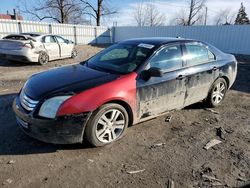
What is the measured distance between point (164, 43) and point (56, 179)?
9.72ft

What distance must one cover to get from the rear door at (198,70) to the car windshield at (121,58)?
0.91 metres

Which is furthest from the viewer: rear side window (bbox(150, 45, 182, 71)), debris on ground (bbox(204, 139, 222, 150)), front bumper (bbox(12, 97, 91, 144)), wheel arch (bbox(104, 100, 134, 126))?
rear side window (bbox(150, 45, 182, 71))

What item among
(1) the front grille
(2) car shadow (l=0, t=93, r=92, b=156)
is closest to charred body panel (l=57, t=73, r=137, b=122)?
(1) the front grille

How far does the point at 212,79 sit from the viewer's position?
17.8 ft

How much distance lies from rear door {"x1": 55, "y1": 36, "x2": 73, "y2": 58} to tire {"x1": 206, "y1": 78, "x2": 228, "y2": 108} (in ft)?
30.4

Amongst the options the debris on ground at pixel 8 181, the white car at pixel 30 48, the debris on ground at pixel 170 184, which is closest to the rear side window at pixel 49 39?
the white car at pixel 30 48

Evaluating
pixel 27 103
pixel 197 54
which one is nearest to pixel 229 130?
pixel 197 54

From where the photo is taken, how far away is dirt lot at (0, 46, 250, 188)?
10.2 feet

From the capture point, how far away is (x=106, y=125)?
12.7ft

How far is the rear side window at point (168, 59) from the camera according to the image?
14.5 ft

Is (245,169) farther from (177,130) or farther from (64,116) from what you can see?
(64,116)

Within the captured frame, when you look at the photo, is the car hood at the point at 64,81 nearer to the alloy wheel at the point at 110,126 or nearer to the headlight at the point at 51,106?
the headlight at the point at 51,106

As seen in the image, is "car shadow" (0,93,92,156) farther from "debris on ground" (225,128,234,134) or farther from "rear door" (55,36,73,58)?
"rear door" (55,36,73,58)

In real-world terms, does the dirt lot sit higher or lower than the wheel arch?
lower
